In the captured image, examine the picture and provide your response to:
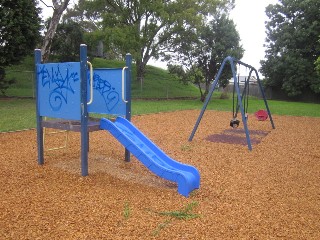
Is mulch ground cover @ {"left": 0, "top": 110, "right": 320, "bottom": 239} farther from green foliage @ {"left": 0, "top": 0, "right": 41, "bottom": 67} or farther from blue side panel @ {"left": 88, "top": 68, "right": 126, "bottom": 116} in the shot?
green foliage @ {"left": 0, "top": 0, "right": 41, "bottom": 67}

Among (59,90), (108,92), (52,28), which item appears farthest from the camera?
(52,28)

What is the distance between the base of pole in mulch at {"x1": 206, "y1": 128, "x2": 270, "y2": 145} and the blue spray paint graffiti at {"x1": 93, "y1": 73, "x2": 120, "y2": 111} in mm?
3574

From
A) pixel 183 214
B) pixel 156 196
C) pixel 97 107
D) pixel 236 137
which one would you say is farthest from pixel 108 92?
pixel 236 137

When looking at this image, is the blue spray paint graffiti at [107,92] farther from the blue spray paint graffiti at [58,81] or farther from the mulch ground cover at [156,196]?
the mulch ground cover at [156,196]

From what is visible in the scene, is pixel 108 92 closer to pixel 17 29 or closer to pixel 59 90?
pixel 59 90

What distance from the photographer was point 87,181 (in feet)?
15.1

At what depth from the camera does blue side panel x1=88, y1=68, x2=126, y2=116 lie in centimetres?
541

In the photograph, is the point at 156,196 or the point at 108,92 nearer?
the point at 156,196

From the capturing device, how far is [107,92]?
5582 mm

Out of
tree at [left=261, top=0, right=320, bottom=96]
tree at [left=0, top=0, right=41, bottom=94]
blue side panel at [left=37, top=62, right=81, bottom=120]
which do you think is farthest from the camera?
tree at [left=261, top=0, right=320, bottom=96]

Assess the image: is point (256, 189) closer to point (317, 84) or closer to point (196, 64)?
point (196, 64)

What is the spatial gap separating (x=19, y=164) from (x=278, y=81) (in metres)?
31.5

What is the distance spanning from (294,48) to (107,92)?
30613 mm

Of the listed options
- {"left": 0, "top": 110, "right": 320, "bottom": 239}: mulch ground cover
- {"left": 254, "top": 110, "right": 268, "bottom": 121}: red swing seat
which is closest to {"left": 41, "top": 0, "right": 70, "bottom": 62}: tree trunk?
{"left": 0, "top": 110, "right": 320, "bottom": 239}: mulch ground cover
